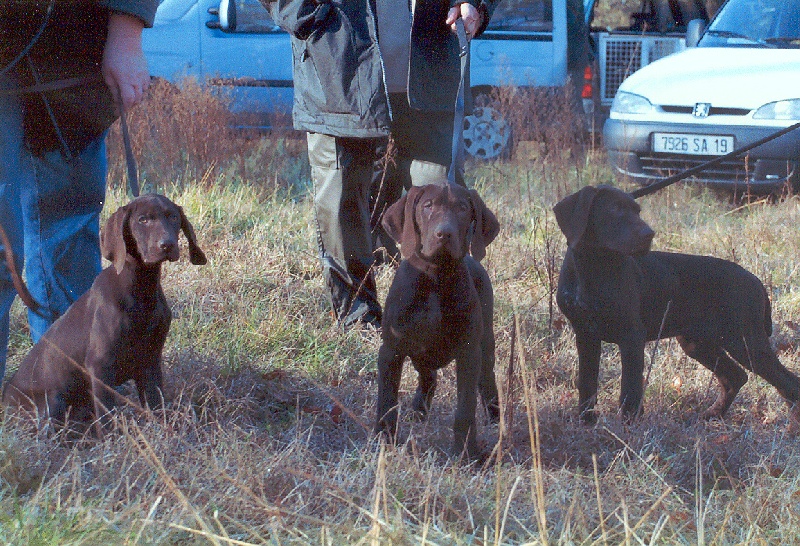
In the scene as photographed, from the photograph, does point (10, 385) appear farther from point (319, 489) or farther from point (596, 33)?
point (596, 33)

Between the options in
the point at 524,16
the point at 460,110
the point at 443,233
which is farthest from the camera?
the point at 524,16

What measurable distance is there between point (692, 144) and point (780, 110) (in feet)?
2.08

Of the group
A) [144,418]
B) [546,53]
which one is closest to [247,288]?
[144,418]

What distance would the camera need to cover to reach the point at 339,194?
162 inches

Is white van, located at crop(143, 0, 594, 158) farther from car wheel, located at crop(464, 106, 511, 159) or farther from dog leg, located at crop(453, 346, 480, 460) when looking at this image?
dog leg, located at crop(453, 346, 480, 460)

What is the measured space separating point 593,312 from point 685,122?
4141 millimetres

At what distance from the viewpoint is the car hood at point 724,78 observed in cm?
683

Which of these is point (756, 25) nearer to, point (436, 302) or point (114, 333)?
point (436, 302)

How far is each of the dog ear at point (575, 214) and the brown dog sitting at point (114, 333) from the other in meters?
1.23

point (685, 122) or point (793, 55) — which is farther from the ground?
point (793, 55)

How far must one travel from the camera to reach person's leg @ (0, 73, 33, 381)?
300 centimetres

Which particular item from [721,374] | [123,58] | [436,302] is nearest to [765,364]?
[721,374]

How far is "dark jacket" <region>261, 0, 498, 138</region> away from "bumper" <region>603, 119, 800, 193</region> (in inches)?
108

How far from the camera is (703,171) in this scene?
6.83 metres
